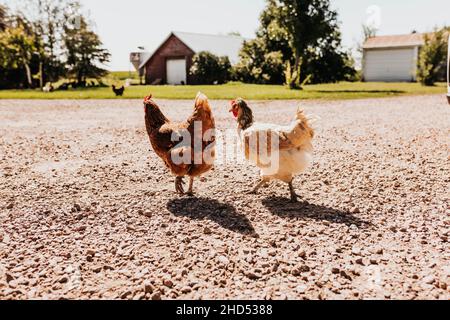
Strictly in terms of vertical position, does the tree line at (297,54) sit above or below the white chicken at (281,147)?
above

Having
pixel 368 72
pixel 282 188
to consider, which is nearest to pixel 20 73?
pixel 368 72

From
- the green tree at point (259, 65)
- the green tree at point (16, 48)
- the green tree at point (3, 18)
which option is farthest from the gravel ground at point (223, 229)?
the green tree at point (3, 18)

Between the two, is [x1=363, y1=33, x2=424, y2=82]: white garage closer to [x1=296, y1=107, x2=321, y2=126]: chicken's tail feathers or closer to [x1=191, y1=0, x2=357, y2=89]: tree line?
[x1=191, y1=0, x2=357, y2=89]: tree line

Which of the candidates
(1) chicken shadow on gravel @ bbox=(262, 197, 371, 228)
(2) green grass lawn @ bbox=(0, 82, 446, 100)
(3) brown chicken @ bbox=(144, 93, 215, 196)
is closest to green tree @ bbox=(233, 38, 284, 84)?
(2) green grass lawn @ bbox=(0, 82, 446, 100)

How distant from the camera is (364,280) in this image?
2758mm

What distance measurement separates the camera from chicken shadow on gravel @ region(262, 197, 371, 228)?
12.7 feet

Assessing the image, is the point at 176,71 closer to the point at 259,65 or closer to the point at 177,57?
the point at 177,57

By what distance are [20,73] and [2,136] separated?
28001 millimetres

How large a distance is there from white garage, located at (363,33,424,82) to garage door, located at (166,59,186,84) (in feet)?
57.8

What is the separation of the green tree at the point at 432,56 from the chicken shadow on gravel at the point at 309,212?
26.1 m

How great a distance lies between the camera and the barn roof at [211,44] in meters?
35.9

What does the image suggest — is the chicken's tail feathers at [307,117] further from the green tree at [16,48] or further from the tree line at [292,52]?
the green tree at [16,48]

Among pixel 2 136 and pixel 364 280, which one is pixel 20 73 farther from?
pixel 364 280

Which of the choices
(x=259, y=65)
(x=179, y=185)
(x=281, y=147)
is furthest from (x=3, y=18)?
(x=281, y=147)
